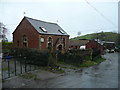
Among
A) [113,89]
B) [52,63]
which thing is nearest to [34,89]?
[113,89]

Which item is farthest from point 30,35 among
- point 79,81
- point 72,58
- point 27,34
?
point 79,81

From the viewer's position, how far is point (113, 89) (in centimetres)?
900

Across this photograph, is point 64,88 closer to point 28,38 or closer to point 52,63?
point 52,63

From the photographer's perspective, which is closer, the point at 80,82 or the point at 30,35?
the point at 80,82

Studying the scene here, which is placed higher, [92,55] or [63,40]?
[63,40]

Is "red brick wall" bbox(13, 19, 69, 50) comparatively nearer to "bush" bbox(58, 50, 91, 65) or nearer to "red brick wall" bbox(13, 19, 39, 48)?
"red brick wall" bbox(13, 19, 39, 48)

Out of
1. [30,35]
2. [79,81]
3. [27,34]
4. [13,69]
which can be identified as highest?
[27,34]

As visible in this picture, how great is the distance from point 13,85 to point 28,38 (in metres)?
20.6

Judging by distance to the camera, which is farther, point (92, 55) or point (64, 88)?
point (92, 55)

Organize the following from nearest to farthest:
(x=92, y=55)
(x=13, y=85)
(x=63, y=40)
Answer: (x=13, y=85)
(x=92, y=55)
(x=63, y=40)

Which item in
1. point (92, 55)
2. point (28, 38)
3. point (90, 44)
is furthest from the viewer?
point (90, 44)

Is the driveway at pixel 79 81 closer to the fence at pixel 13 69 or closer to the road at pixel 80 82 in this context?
the road at pixel 80 82

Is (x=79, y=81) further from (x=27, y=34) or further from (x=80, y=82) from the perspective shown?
(x=27, y=34)

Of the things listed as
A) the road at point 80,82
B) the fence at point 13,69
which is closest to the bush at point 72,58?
the road at point 80,82
